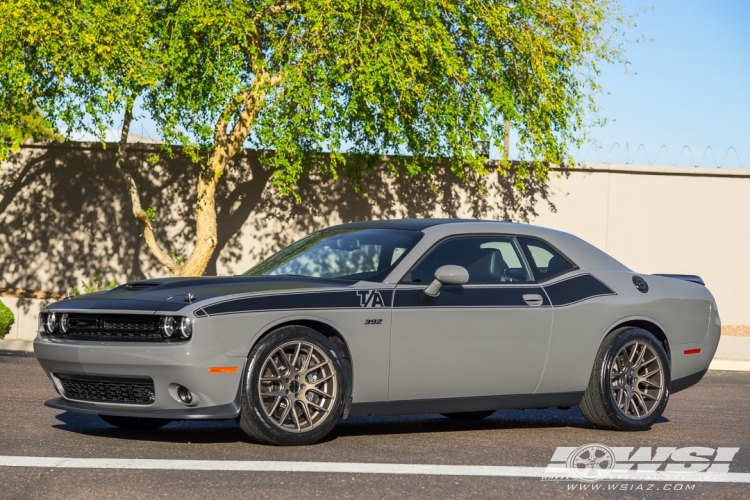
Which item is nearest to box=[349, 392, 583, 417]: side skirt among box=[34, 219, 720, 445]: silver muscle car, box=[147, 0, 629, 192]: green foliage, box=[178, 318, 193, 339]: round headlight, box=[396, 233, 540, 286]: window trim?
box=[34, 219, 720, 445]: silver muscle car

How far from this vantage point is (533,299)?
8.37 m

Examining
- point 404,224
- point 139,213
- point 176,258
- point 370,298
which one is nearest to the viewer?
point 370,298

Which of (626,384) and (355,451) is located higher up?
(626,384)

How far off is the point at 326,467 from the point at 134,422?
6.89 feet

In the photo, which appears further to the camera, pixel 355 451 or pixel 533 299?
pixel 533 299

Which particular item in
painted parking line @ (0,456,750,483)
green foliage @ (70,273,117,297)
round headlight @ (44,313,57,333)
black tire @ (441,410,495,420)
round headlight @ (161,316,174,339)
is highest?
round headlight @ (161,316,174,339)

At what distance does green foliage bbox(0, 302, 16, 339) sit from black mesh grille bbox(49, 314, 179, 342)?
10.3 m

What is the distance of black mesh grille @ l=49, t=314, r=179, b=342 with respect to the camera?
712cm

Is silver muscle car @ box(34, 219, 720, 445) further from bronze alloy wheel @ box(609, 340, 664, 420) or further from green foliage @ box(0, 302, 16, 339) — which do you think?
green foliage @ box(0, 302, 16, 339)

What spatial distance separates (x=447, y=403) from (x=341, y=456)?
112 centimetres

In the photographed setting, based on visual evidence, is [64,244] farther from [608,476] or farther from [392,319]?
[608,476]

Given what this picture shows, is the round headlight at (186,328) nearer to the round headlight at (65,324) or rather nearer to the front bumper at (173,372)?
the front bumper at (173,372)

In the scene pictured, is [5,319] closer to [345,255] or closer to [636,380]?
[345,255]

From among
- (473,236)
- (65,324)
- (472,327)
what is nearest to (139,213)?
(473,236)
